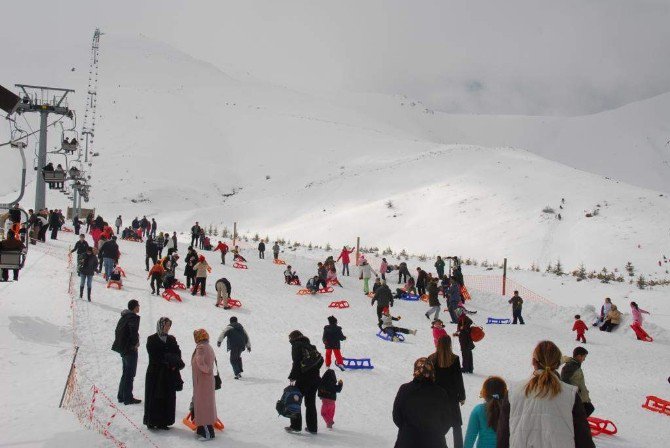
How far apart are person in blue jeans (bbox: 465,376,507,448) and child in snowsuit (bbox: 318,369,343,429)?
11.0ft

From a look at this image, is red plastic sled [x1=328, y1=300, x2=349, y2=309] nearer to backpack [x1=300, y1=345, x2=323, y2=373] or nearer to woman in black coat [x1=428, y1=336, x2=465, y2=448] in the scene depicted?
backpack [x1=300, y1=345, x2=323, y2=373]

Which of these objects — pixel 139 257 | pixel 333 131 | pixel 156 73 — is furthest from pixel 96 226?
pixel 156 73

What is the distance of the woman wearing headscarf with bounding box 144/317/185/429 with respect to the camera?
834 cm

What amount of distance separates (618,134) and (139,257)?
409ft

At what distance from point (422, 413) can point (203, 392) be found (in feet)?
12.8

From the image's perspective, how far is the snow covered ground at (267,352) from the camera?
900 cm

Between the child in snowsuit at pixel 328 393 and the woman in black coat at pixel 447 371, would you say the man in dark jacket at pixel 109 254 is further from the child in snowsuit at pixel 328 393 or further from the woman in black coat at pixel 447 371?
the woman in black coat at pixel 447 371

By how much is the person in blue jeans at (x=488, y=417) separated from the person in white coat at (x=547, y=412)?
1661 millimetres

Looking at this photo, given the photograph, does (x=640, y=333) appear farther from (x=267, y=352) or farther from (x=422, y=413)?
(x=422, y=413)

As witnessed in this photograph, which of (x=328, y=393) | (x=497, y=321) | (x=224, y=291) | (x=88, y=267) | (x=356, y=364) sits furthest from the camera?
(x=497, y=321)

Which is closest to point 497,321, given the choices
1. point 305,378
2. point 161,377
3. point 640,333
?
point 640,333

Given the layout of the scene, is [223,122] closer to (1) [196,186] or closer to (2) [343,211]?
(1) [196,186]

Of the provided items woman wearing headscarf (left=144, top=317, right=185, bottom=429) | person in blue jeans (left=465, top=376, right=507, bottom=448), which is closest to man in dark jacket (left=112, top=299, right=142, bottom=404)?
woman wearing headscarf (left=144, top=317, right=185, bottom=429)

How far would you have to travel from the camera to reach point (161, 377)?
8.34 metres
